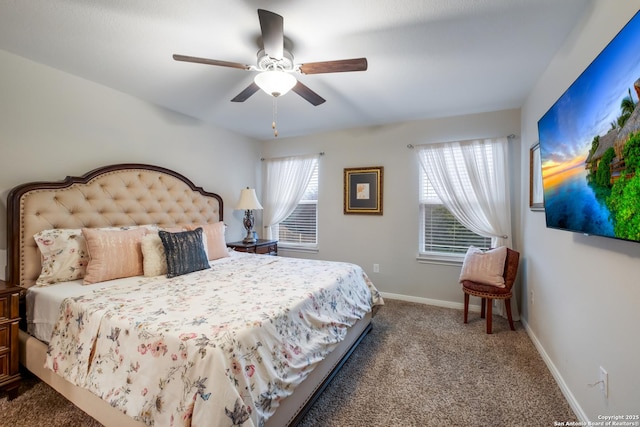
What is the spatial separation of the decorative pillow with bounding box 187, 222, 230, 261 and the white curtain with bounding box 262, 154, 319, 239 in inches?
56.6

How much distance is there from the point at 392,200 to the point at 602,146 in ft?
8.24

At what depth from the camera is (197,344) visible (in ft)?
3.71

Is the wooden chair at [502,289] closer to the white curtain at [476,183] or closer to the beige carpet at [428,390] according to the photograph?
the beige carpet at [428,390]

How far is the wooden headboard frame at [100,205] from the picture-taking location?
1985mm

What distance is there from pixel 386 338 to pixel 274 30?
264cm

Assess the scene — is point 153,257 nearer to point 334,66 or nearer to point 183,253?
point 183,253

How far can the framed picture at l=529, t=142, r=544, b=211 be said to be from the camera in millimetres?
2385

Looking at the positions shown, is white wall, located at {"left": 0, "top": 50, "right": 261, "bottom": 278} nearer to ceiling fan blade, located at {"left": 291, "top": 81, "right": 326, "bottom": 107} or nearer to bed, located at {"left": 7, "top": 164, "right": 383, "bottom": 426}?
bed, located at {"left": 7, "top": 164, "right": 383, "bottom": 426}

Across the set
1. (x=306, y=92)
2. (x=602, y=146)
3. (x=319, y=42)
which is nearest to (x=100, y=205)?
(x=306, y=92)

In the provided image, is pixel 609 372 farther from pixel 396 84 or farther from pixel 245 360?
pixel 396 84

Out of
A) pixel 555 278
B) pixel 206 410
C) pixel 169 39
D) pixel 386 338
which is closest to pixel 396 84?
pixel 169 39

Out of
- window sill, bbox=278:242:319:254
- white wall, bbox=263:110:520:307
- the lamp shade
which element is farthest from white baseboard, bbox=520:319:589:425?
the lamp shade

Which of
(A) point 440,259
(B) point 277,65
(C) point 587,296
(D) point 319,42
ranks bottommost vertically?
(A) point 440,259

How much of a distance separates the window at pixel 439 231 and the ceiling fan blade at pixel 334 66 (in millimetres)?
2143
